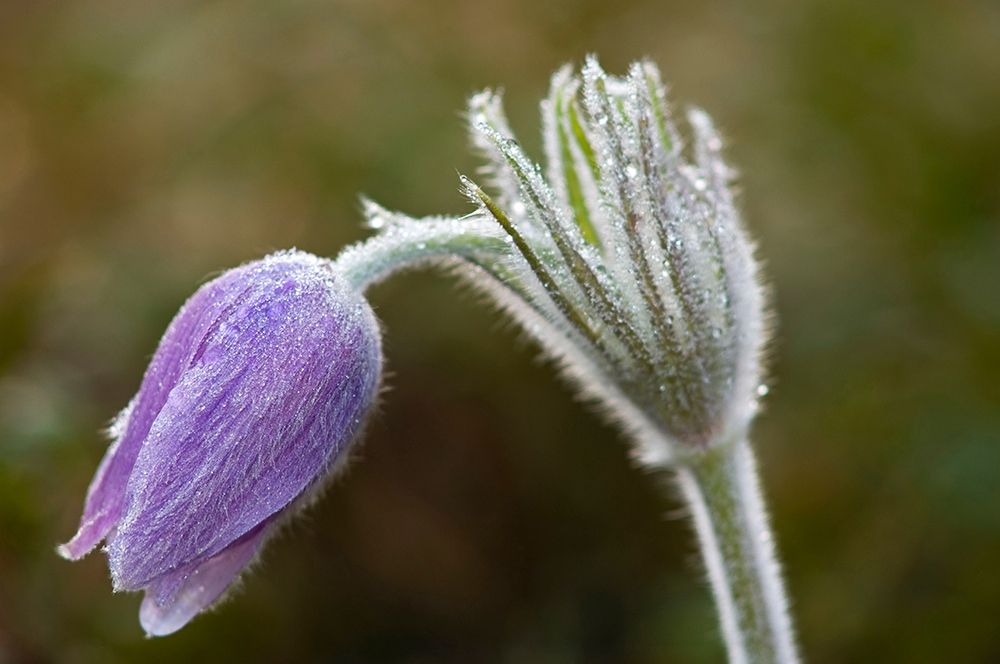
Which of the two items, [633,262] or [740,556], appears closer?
[633,262]

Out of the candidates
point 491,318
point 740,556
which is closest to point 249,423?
point 740,556

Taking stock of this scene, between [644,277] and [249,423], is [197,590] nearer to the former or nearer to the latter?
[249,423]

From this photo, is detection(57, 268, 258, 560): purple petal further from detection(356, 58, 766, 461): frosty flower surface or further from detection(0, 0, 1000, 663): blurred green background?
detection(0, 0, 1000, 663): blurred green background

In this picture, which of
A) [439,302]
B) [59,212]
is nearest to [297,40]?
[59,212]

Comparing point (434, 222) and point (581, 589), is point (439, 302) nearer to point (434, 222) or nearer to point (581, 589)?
point (581, 589)

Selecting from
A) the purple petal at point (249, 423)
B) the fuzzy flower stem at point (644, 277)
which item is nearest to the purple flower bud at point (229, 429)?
the purple petal at point (249, 423)

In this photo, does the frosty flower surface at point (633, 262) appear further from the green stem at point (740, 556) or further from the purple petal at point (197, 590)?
the purple petal at point (197, 590)
